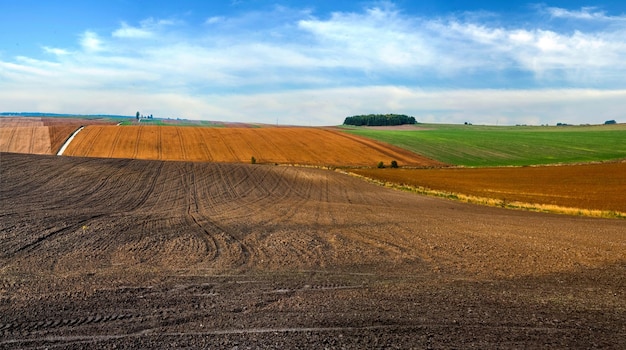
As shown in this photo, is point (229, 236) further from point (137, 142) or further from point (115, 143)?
point (137, 142)

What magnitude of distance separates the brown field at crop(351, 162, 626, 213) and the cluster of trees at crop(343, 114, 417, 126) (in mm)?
101661

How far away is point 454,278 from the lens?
10703 millimetres

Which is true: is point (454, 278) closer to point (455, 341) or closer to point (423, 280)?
point (423, 280)

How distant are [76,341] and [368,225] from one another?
1327 centimetres

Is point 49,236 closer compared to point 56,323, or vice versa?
point 56,323

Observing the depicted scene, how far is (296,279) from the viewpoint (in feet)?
33.8

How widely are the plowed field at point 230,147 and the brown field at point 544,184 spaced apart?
513 inches

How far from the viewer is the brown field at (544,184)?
35.3 meters

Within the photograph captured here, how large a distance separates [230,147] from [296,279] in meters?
62.2

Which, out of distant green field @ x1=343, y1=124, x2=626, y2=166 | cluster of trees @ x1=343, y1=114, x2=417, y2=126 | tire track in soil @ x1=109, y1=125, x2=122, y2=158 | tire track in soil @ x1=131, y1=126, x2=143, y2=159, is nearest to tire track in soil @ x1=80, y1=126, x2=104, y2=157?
tire track in soil @ x1=109, y1=125, x2=122, y2=158

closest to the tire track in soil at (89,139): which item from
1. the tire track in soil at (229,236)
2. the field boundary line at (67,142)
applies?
the field boundary line at (67,142)

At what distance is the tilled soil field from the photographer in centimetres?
716

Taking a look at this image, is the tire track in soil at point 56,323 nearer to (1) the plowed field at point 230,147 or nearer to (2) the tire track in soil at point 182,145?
(1) the plowed field at point 230,147

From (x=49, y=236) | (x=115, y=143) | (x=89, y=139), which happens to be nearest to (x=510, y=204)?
(x=49, y=236)
